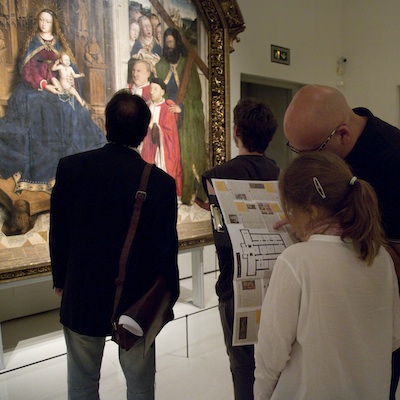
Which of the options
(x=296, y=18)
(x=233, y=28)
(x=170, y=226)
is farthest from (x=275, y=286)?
(x=296, y=18)

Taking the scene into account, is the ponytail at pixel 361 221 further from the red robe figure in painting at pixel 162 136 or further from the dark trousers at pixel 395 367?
the red robe figure in painting at pixel 162 136

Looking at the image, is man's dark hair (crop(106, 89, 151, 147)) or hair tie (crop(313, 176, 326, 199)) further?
man's dark hair (crop(106, 89, 151, 147))

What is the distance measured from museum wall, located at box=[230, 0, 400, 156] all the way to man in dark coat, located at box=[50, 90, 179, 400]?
3.25 m

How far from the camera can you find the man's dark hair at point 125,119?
157 cm

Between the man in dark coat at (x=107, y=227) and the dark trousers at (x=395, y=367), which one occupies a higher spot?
the man in dark coat at (x=107, y=227)

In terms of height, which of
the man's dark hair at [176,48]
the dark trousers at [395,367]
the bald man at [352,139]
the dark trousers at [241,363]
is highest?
the man's dark hair at [176,48]

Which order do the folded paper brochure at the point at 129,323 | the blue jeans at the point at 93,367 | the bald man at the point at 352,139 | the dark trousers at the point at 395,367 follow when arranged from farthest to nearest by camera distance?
1. the blue jeans at the point at 93,367
2. the folded paper brochure at the point at 129,323
3. the dark trousers at the point at 395,367
4. the bald man at the point at 352,139

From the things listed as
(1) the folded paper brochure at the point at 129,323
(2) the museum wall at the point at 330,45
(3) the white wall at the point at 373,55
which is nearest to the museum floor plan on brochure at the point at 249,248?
(1) the folded paper brochure at the point at 129,323

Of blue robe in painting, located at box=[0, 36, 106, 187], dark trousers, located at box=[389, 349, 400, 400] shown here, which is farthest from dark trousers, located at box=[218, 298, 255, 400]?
blue robe in painting, located at box=[0, 36, 106, 187]

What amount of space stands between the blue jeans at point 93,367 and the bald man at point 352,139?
1078mm

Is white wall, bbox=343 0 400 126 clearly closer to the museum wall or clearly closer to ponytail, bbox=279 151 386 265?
the museum wall

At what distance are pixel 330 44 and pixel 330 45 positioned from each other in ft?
0.05

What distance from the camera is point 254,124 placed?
1.77 meters

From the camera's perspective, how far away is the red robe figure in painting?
359cm
